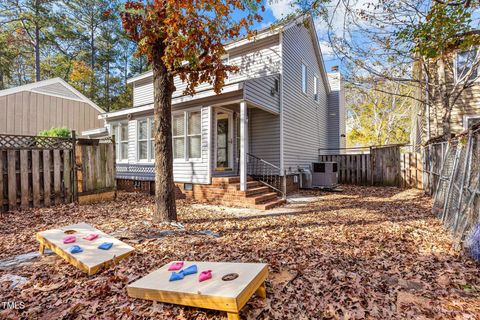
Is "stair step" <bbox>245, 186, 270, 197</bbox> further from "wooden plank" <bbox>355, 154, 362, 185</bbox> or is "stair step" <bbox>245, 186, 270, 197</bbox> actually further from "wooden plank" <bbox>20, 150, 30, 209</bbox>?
"wooden plank" <bbox>355, 154, 362, 185</bbox>

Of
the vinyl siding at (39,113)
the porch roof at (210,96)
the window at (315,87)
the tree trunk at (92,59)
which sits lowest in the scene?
the porch roof at (210,96)

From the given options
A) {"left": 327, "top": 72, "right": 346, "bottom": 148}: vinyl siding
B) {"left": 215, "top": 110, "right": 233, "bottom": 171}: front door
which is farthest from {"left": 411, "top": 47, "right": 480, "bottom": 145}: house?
{"left": 215, "top": 110, "right": 233, "bottom": 171}: front door

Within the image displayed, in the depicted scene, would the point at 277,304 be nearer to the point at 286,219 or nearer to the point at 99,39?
the point at 286,219

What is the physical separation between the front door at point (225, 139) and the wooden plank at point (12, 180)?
5.78 metres

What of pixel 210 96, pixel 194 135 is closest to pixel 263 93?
pixel 210 96

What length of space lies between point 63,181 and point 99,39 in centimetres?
2226

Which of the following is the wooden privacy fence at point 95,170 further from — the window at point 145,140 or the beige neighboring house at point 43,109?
the beige neighboring house at point 43,109

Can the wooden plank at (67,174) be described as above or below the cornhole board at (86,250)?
above

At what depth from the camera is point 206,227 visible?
5.28 meters

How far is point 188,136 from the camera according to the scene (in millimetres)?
8992

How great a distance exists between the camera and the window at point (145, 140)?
1002 centimetres

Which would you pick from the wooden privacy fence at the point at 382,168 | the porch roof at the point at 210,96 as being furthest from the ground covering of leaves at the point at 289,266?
the wooden privacy fence at the point at 382,168

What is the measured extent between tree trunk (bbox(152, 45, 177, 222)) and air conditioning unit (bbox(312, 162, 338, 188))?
7870mm

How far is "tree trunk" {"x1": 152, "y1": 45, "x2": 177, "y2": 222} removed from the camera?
17.4ft
